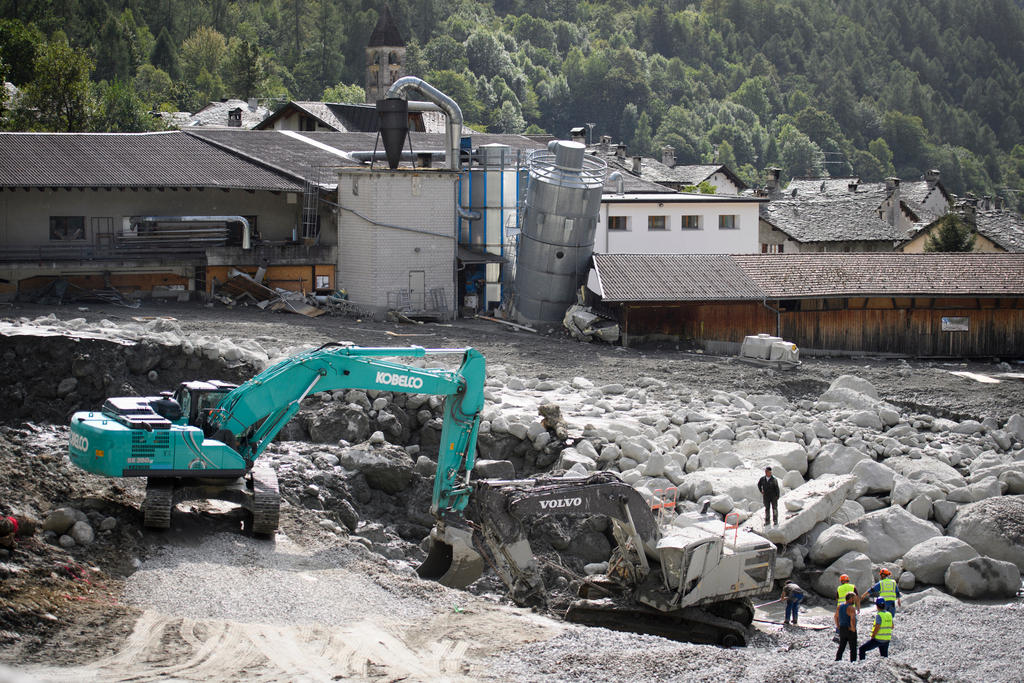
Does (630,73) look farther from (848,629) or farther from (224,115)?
(848,629)

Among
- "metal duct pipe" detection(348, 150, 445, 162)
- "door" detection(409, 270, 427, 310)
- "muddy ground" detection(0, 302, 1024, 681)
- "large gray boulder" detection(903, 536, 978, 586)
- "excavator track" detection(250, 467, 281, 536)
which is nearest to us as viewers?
"muddy ground" detection(0, 302, 1024, 681)

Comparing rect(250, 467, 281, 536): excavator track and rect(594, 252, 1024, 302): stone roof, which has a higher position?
rect(594, 252, 1024, 302): stone roof

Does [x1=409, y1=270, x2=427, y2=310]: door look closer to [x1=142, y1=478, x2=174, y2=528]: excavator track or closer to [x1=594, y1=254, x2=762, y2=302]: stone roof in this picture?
[x1=594, y1=254, x2=762, y2=302]: stone roof

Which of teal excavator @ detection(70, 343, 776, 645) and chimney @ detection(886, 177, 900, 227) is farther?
chimney @ detection(886, 177, 900, 227)

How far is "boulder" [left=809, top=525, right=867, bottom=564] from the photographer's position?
19594 mm

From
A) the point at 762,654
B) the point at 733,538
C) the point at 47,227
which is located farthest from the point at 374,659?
the point at 47,227

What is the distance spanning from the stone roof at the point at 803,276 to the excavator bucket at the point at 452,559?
1778 centimetres

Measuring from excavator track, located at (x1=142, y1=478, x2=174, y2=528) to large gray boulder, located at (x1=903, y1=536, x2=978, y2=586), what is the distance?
1190 centimetres

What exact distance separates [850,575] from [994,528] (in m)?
3.19

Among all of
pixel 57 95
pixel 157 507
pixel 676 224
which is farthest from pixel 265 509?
pixel 57 95

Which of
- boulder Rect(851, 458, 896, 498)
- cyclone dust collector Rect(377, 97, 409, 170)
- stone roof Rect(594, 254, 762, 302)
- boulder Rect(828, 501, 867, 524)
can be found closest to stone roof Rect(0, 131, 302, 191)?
cyclone dust collector Rect(377, 97, 409, 170)

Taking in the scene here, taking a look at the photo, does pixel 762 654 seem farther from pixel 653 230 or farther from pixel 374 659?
pixel 653 230

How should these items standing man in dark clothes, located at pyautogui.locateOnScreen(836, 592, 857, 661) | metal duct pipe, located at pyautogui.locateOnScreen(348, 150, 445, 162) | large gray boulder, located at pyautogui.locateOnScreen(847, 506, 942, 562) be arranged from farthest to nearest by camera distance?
metal duct pipe, located at pyautogui.locateOnScreen(348, 150, 445, 162), large gray boulder, located at pyautogui.locateOnScreen(847, 506, 942, 562), standing man in dark clothes, located at pyautogui.locateOnScreen(836, 592, 857, 661)

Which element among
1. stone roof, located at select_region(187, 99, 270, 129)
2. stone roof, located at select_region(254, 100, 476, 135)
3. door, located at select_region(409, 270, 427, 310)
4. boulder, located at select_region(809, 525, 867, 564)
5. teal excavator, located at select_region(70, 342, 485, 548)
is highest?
stone roof, located at select_region(187, 99, 270, 129)
